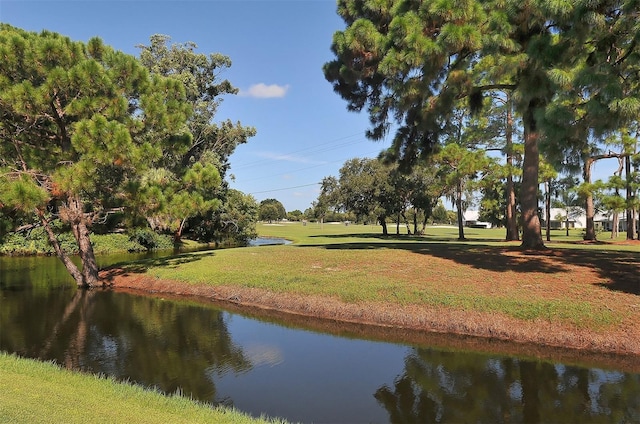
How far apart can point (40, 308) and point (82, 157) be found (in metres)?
5.06

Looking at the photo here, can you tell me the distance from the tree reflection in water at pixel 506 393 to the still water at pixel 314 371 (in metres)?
0.02

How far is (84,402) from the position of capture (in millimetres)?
5605

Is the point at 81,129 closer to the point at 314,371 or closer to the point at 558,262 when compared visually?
the point at 314,371

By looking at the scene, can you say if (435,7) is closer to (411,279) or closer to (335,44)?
(335,44)

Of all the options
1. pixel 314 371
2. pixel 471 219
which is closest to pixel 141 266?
pixel 314 371

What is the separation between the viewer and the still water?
6738 millimetres

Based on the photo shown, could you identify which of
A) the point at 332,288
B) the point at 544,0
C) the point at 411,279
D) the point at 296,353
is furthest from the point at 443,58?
the point at 296,353

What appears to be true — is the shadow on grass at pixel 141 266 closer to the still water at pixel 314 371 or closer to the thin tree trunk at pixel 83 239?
the thin tree trunk at pixel 83 239

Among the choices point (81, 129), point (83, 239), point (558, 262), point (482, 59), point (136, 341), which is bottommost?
point (136, 341)

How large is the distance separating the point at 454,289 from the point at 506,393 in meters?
5.03

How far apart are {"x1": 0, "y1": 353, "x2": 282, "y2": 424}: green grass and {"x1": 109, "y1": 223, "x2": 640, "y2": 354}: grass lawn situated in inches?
262

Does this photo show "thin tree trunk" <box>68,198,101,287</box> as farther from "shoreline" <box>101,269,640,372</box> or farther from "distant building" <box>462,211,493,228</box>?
"distant building" <box>462,211,493,228</box>

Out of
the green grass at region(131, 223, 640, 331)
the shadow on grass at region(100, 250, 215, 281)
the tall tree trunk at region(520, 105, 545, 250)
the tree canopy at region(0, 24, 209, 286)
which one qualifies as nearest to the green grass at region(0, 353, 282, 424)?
the green grass at region(131, 223, 640, 331)

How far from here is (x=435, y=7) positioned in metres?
12.5
